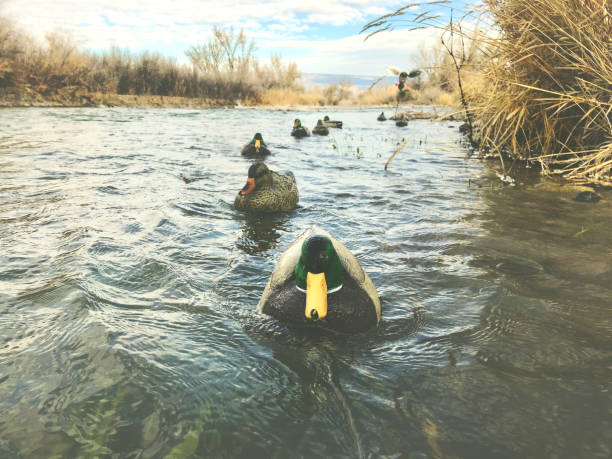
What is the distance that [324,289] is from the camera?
244cm

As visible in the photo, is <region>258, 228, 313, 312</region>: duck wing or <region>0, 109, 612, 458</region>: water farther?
<region>258, 228, 313, 312</region>: duck wing

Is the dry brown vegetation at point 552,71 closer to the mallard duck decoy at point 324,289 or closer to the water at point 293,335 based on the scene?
the water at point 293,335

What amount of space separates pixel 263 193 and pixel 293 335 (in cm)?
301

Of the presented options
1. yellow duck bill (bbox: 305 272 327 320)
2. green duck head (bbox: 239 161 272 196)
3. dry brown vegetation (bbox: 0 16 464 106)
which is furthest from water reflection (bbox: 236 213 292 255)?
dry brown vegetation (bbox: 0 16 464 106)

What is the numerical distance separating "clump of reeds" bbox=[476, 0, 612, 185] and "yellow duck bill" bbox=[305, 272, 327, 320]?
155 inches

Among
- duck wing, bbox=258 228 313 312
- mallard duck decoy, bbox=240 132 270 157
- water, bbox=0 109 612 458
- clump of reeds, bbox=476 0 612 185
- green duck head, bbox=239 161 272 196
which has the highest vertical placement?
clump of reeds, bbox=476 0 612 185

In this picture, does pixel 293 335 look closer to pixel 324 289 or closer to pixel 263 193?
pixel 324 289

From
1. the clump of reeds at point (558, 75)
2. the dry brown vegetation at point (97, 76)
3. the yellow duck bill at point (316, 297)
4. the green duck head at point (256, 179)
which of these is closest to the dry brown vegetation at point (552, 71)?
the clump of reeds at point (558, 75)

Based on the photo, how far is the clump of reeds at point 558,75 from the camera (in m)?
5.14

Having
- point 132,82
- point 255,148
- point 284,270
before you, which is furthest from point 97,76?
point 284,270

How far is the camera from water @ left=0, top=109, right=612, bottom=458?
202cm

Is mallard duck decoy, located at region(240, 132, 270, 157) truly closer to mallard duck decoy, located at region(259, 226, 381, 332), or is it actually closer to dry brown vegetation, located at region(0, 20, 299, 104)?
mallard duck decoy, located at region(259, 226, 381, 332)

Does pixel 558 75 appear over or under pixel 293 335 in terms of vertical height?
over

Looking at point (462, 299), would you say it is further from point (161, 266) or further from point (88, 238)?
point (88, 238)
